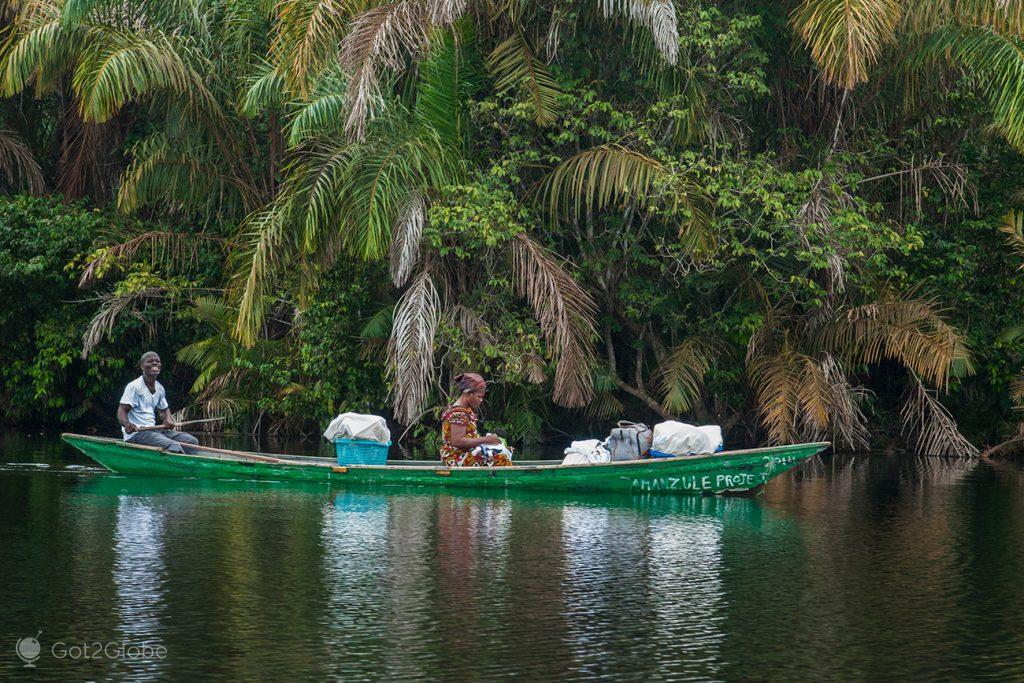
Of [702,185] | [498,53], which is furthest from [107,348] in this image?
[702,185]

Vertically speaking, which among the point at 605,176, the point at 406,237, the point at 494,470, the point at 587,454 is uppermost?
the point at 605,176

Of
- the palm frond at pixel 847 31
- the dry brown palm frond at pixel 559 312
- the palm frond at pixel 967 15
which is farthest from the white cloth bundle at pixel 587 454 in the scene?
the palm frond at pixel 967 15

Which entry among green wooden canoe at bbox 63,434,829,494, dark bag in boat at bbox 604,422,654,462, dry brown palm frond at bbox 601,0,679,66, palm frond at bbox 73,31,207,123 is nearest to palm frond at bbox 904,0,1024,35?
dry brown palm frond at bbox 601,0,679,66

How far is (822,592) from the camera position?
368 inches

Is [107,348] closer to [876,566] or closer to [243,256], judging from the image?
[243,256]

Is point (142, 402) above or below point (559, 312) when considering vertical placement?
below

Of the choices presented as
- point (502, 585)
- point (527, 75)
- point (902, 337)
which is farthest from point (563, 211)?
point (502, 585)

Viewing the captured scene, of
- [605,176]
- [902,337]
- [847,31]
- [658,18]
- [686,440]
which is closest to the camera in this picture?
[686,440]

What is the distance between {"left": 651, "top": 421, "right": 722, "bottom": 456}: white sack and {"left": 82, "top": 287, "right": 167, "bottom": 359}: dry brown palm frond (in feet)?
35.3

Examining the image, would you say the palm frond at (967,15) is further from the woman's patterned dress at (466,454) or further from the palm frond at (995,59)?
the woman's patterned dress at (466,454)

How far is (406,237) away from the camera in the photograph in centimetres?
1839

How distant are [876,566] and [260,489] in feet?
23.2

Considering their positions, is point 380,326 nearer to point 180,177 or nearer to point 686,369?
point 686,369

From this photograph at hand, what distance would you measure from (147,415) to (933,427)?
11.3 metres
